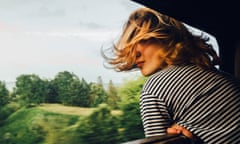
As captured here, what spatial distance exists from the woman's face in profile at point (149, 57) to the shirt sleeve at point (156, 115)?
0.31 meters

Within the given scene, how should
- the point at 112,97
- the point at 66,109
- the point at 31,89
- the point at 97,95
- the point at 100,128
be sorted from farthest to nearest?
the point at 97,95 < the point at 112,97 < the point at 100,128 < the point at 66,109 < the point at 31,89

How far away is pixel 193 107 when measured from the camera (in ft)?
3.84

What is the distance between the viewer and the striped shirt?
3.80ft

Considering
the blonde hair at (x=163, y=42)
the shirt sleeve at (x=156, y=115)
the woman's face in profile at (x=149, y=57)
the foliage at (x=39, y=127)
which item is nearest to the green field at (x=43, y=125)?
the foliage at (x=39, y=127)

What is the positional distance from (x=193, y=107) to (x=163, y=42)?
0.42 meters

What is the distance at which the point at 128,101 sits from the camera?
3.77 metres

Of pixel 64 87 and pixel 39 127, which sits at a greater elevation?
pixel 64 87

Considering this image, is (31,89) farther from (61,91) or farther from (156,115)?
(156,115)

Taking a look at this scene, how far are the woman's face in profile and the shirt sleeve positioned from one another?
1.03 feet

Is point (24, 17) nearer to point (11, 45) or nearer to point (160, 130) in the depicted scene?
point (11, 45)

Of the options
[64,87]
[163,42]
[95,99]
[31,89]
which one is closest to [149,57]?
[163,42]

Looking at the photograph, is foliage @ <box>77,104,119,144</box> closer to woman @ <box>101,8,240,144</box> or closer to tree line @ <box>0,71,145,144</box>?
tree line @ <box>0,71,145,144</box>

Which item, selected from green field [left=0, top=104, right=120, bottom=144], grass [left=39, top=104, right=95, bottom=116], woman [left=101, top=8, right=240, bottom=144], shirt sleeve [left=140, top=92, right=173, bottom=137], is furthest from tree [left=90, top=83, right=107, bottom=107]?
shirt sleeve [left=140, top=92, right=173, bottom=137]

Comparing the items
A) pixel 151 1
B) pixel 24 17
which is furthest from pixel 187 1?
pixel 24 17
